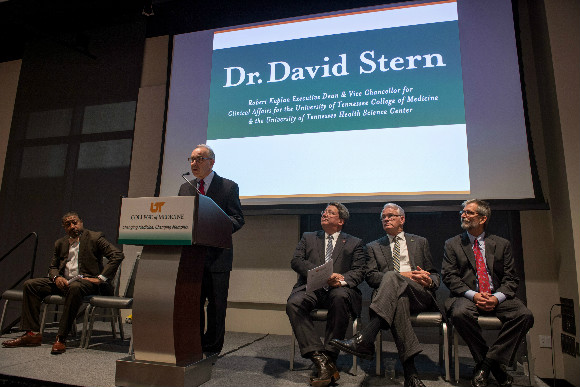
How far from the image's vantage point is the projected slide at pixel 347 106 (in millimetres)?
3246

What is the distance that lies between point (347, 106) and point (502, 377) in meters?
2.29

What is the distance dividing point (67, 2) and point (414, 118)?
4351 millimetres

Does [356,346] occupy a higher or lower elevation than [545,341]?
higher

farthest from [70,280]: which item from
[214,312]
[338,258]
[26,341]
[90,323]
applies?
[338,258]

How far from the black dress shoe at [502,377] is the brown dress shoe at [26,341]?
3.24 m

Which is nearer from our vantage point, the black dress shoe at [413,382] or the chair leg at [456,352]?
the black dress shoe at [413,382]

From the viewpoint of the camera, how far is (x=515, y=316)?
230cm

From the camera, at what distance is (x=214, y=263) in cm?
248

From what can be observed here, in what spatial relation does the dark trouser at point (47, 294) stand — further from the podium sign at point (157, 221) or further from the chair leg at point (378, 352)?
the chair leg at point (378, 352)

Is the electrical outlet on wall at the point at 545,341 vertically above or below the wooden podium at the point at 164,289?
below

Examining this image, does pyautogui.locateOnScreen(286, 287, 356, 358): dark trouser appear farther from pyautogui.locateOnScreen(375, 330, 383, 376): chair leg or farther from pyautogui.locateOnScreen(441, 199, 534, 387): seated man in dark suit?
pyautogui.locateOnScreen(441, 199, 534, 387): seated man in dark suit

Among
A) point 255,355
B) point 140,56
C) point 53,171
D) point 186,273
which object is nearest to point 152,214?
point 186,273

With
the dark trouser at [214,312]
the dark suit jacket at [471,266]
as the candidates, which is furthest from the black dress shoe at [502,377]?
the dark trouser at [214,312]

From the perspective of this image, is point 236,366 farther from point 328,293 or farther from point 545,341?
point 545,341
